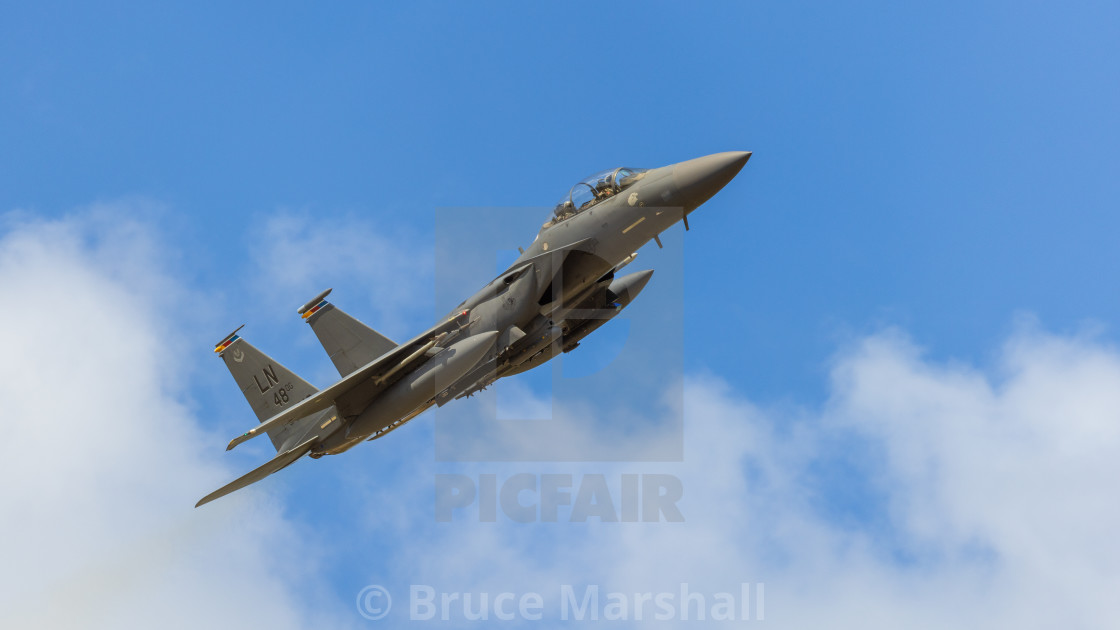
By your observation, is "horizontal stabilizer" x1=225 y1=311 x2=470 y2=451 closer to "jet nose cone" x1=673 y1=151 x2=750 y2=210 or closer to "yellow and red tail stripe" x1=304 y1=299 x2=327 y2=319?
"yellow and red tail stripe" x1=304 y1=299 x2=327 y2=319

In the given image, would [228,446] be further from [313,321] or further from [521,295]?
[521,295]

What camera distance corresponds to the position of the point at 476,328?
27.3 meters

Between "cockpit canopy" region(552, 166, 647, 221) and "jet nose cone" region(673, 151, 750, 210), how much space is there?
126cm

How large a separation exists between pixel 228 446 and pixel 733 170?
13.3 m

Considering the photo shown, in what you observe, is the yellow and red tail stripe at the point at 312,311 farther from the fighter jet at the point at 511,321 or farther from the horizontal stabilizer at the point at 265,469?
the horizontal stabilizer at the point at 265,469

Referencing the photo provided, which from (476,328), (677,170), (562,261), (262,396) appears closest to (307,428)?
(262,396)

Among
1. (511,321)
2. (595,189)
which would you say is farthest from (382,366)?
(595,189)

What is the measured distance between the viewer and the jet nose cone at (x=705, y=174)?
82.4 feet

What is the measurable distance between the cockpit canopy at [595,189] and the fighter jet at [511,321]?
1.0 inches

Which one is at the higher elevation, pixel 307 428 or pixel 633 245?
pixel 633 245

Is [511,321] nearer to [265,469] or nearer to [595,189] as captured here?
[595,189]

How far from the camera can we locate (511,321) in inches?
1067

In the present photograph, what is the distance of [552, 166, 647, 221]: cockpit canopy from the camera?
86.8 ft

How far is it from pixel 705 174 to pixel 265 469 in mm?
13270
